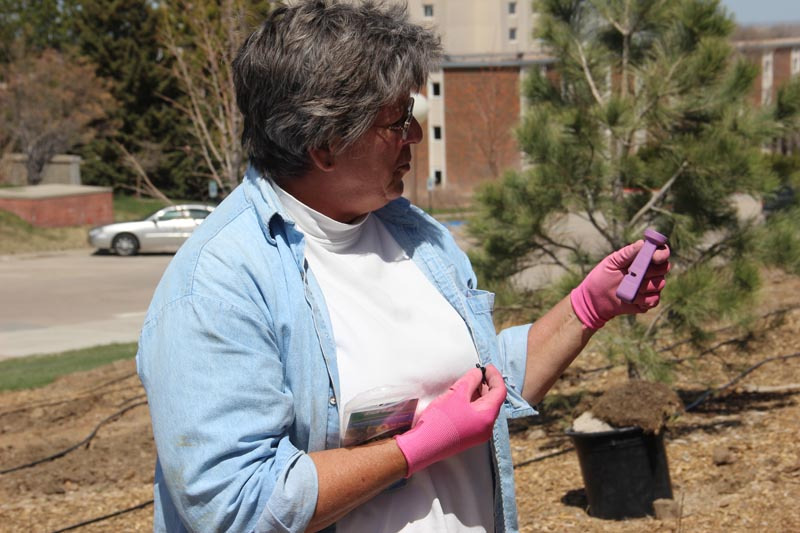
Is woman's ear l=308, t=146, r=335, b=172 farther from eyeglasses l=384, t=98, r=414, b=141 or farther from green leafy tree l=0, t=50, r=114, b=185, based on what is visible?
green leafy tree l=0, t=50, r=114, b=185

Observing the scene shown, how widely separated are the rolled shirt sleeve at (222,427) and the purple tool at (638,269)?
0.87m

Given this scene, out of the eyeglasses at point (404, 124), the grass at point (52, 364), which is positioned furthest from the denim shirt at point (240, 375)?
the grass at point (52, 364)

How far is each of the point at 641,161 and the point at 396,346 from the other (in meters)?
4.05

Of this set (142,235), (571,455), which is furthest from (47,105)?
(571,455)

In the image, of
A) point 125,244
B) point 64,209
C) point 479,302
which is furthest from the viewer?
point 64,209

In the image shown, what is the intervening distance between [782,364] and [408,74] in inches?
236

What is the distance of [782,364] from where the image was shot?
23.1 feet

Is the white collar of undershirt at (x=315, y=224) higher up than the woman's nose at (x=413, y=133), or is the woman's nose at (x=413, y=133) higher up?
the woman's nose at (x=413, y=133)

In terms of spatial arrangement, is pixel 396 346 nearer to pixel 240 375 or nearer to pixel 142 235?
pixel 240 375

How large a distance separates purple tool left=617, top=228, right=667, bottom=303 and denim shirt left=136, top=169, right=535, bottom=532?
29.0 inches

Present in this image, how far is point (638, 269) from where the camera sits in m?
2.16

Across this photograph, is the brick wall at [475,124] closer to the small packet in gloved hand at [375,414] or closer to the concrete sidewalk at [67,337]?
the concrete sidewalk at [67,337]

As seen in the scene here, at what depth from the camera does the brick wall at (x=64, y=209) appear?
1108 inches

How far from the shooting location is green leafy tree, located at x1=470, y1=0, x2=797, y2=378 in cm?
535
